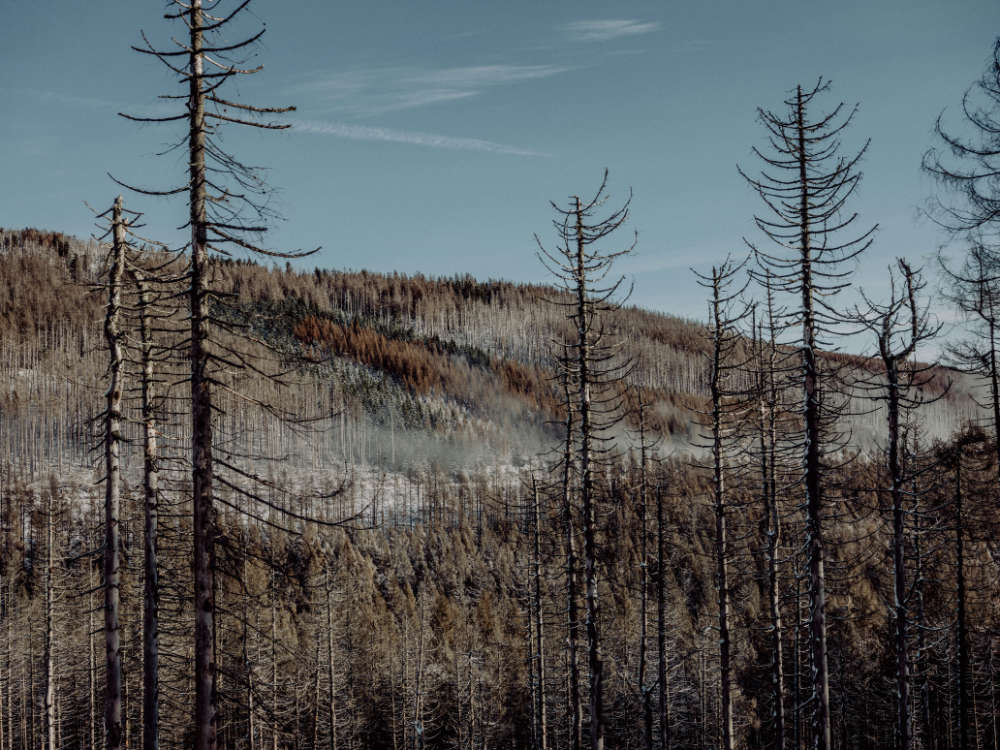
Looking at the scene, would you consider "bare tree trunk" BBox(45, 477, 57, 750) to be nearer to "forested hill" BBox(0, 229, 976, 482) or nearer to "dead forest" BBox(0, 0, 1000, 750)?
"dead forest" BBox(0, 0, 1000, 750)

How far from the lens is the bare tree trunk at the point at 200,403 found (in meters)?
9.12

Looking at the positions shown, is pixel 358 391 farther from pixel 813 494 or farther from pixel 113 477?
pixel 813 494

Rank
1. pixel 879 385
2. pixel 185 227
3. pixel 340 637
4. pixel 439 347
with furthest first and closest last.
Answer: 1. pixel 439 347
2. pixel 340 637
3. pixel 879 385
4. pixel 185 227

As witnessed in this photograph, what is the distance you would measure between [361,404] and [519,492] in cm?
5632

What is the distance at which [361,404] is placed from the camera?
162250 mm

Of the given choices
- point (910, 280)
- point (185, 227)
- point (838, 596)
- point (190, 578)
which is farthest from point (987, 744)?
point (185, 227)

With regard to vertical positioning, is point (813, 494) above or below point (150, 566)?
above

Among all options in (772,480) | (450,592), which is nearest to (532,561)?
(772,480)

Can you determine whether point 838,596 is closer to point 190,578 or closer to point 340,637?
point 340,637

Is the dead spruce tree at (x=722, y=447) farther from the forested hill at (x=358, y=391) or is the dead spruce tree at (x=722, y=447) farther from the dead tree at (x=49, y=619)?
the forested hill at (x=358, y=391)

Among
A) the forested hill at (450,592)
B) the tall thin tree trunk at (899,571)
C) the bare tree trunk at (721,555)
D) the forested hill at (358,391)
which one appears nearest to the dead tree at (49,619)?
the forested hill at (450,592)

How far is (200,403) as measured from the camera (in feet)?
30.7

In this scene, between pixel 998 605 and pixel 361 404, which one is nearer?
pixel 998 605

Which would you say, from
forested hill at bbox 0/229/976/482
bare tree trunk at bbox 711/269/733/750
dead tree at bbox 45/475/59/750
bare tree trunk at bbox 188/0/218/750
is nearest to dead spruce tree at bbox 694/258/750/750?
bare tree trunk at bbox 711/269/733/750
